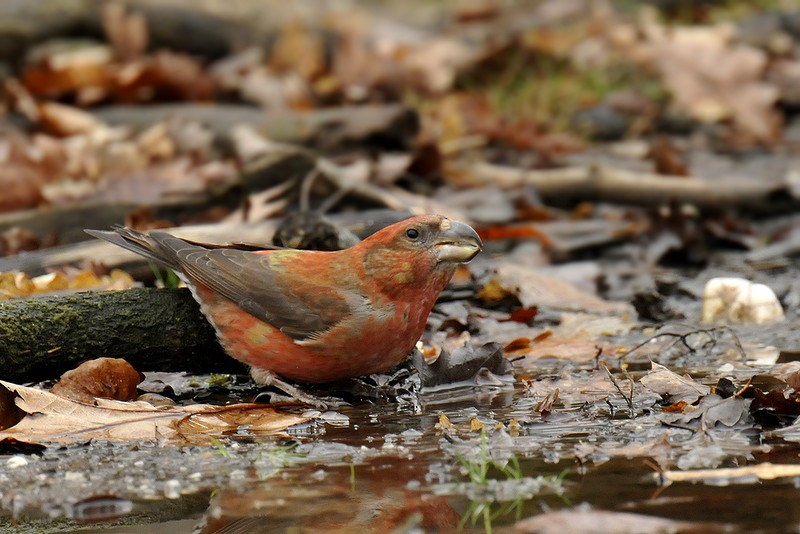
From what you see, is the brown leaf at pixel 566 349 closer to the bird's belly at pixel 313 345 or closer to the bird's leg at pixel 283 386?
the bird's belly at pixel 313 345

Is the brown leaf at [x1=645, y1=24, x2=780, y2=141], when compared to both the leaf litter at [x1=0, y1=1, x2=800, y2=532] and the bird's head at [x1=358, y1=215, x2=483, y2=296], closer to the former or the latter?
the leaf litter at [x1=0, y1=1, x2=800, y2=532]

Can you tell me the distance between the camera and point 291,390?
427 cm

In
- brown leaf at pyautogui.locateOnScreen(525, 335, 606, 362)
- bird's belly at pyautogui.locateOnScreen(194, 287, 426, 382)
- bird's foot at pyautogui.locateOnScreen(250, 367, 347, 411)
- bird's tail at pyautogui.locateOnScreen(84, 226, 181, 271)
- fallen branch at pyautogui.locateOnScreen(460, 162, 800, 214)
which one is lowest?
bird's foot at pyautogui.locateOnScreen(250, 367, 347, 411)

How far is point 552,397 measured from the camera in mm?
3842

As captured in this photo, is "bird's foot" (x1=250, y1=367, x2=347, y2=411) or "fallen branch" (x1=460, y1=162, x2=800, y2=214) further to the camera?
"fallen branch" (x1=460, y1=162, x2=800, y2=214)

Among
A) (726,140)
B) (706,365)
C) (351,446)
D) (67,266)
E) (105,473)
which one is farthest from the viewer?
(726,140)

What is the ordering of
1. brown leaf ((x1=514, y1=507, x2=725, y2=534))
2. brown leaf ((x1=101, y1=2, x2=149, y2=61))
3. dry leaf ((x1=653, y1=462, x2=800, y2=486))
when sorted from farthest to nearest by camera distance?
brown leaf ((x1=101, y1=2, x2=149, y2=61)), dry leaf ((x1=653, y1=462, x2=800, y2=486)), brown leaf ((x1=514, y1=507, x2=725, y2=534))

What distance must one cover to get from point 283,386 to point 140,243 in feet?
3.15

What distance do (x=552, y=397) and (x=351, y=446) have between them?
75 cm

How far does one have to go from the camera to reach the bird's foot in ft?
13.7

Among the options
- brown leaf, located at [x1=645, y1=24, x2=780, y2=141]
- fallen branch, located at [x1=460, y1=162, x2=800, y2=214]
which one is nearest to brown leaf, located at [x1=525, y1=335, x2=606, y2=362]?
fallen branch, located at [x1=460, y1=162, x2=800, y2=214]

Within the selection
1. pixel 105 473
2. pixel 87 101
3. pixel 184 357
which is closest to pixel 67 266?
pixel 184 357

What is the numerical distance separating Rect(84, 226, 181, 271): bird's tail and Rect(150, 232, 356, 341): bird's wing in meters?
0.05

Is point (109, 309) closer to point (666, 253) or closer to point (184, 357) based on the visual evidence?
point (184, 357)
